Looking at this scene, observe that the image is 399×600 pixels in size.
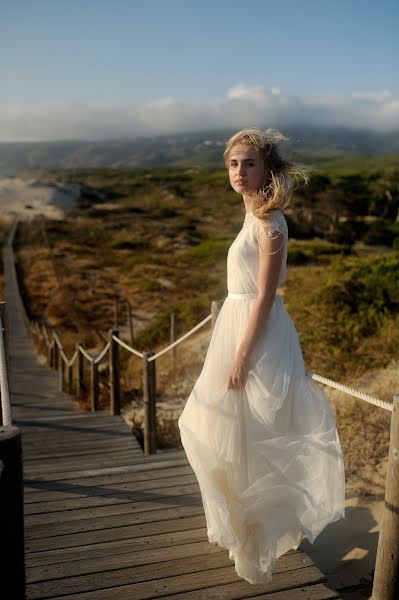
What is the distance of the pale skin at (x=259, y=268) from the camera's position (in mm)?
2035

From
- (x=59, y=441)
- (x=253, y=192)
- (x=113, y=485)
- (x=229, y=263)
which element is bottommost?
Result: (x=59, y=441)

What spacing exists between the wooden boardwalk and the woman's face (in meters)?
1.55

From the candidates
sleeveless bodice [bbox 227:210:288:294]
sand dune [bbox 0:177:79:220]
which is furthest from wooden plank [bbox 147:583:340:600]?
sand dune [bbox 0:177:79:220]

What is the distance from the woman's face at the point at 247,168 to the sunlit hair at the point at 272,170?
0.02 meters

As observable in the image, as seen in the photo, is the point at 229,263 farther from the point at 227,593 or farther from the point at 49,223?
the point at 49,223

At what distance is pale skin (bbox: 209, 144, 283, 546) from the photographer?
2035 millimetres

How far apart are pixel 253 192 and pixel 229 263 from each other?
0.99 feet

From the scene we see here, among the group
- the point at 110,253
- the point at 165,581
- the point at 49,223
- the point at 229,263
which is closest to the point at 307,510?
the point at 165,581

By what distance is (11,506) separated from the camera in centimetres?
143

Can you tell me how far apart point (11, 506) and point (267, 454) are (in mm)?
1060

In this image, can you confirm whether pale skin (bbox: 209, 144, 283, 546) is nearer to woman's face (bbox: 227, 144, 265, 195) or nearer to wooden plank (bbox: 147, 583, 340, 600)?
woman's face (bbox: 227, 144, 265, 195)

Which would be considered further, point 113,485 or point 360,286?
point 360,286

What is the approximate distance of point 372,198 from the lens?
3133cm

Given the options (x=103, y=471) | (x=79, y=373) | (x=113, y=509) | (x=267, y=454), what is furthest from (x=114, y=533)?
(x=79, y=373)
